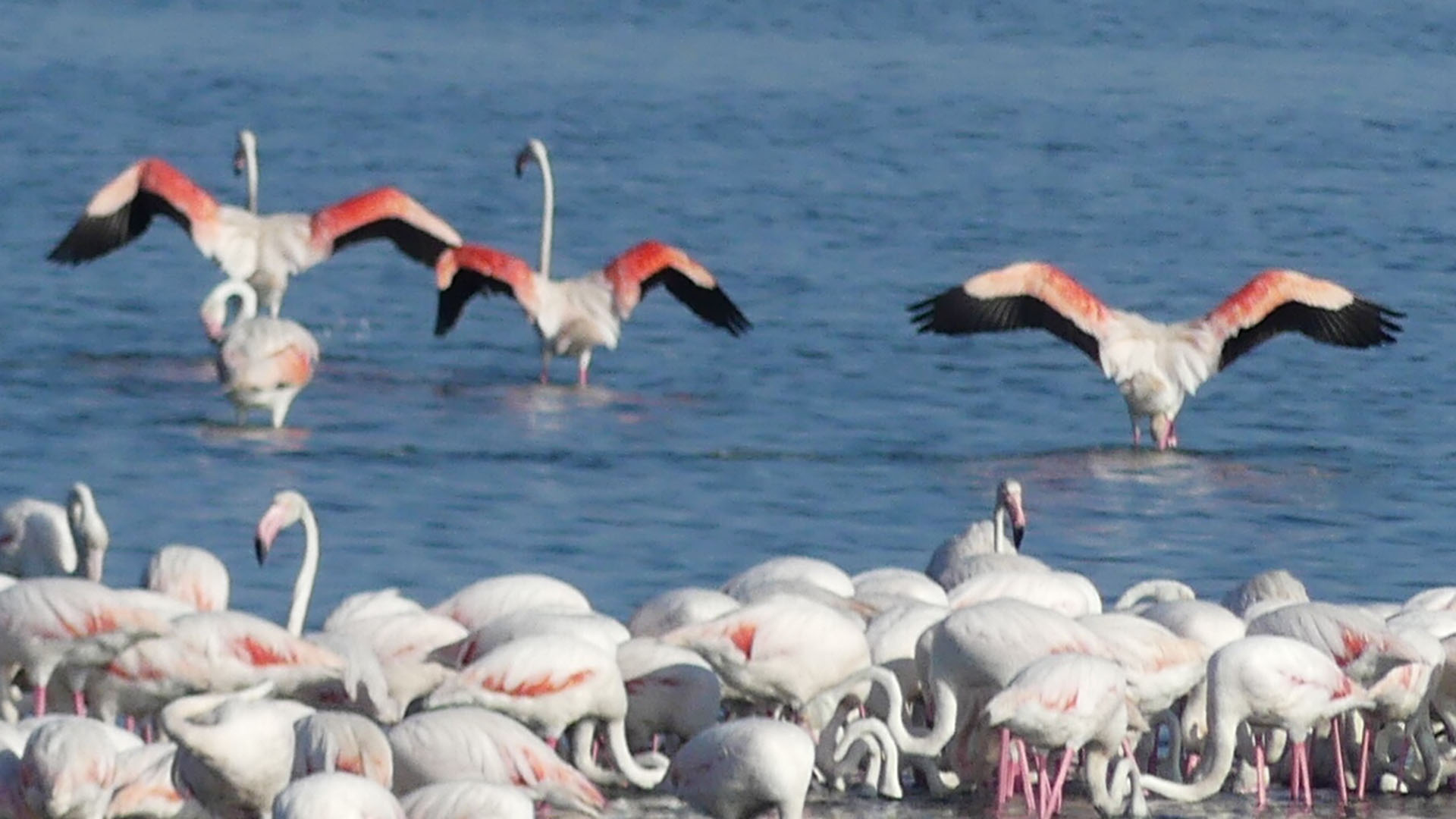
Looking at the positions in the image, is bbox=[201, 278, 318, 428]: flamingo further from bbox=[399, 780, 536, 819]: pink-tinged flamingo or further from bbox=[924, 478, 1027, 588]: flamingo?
bbox=[399, 780, 536, 819]: pink-tinged flamingo

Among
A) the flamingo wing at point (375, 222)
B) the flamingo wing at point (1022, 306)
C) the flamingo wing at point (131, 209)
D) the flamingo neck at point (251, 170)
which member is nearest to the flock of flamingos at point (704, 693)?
the flamingo wing at point (1022, 306)

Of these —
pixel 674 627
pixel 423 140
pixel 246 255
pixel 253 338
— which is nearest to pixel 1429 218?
pixel 423 140

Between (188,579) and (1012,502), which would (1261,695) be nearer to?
(1012,502)

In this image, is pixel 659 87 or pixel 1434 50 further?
pixel 1434 50

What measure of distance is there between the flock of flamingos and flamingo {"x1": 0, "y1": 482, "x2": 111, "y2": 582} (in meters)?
0.01

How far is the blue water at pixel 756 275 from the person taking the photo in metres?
14.1

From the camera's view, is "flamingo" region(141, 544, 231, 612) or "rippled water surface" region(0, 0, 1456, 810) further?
"rippled water surface" region(0, 0, 1456, 810)

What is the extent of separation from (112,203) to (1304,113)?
16617mm

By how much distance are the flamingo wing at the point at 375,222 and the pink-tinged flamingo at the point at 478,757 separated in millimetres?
9554

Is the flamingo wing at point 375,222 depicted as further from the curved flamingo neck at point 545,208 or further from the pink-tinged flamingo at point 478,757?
the pink-tinged flamingo at point 478,757

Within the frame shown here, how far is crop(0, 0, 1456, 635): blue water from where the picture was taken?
14117 mm

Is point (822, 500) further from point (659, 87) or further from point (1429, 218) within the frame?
point (659, 87)

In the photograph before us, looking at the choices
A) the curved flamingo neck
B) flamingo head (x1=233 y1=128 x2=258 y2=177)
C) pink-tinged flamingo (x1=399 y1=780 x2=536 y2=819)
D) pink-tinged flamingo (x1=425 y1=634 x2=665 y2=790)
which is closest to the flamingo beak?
pink-tinged flamingo (x1=425 y1=634 x2=665 y2=790)

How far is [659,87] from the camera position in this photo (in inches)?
1255
